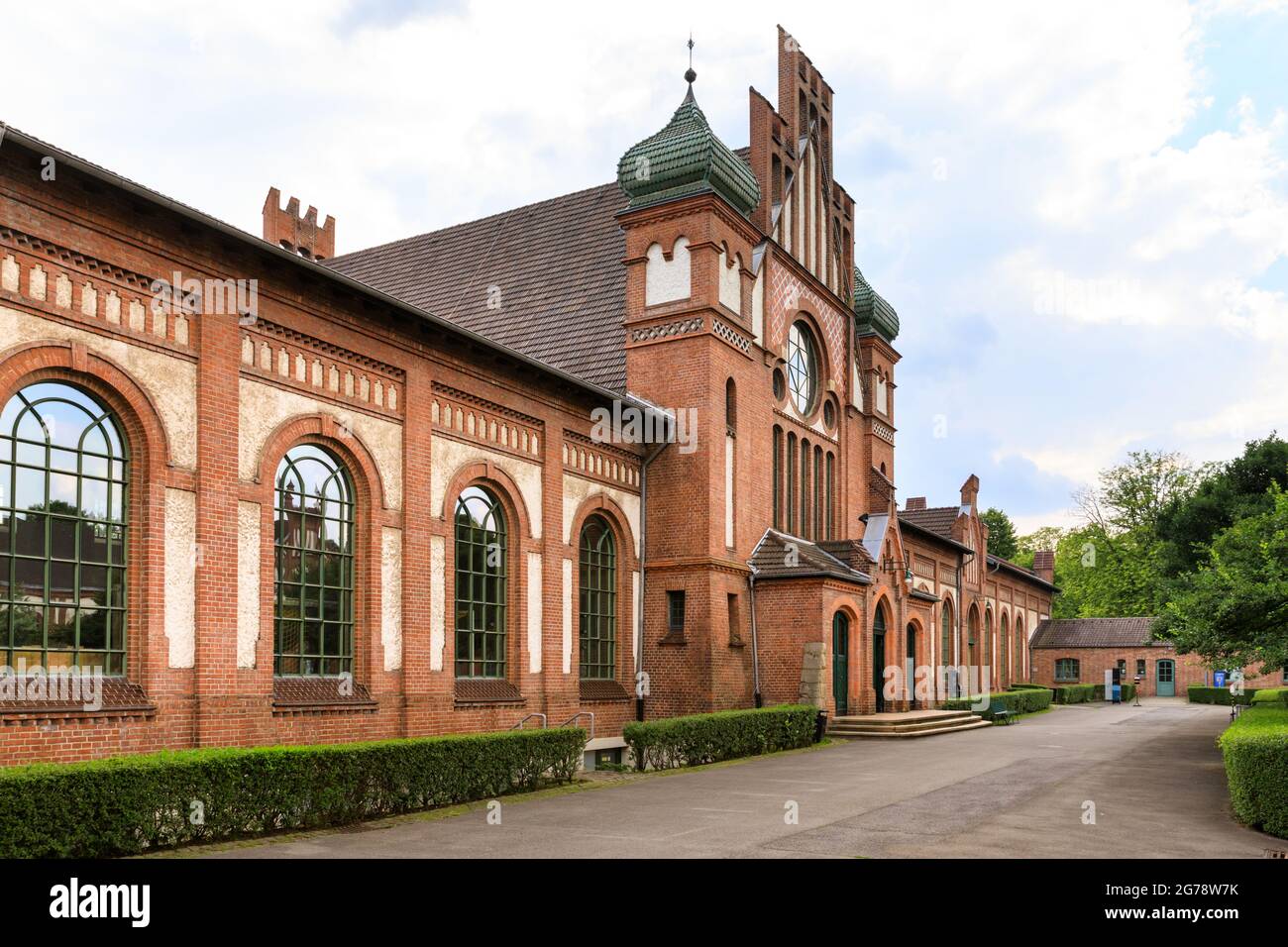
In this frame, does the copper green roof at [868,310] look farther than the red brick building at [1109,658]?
No

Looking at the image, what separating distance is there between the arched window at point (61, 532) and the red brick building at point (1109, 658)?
2320 inches

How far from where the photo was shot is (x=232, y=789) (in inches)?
435

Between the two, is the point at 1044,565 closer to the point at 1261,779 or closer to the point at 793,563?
the point at 793,563

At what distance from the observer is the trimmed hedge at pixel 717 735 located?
60.1 feet

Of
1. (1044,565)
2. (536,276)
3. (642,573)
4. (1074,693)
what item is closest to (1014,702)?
(1074,693)

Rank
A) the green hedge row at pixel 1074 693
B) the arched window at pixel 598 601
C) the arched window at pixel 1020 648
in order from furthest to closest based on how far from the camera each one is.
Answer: the arched window at pixel 1020 648 < the green hedge row at pixel 1074 693 < the arched window at pixel 598 601

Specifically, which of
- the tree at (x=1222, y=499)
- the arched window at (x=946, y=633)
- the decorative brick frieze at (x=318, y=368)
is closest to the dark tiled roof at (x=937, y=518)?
the arched window at (x=946, y=633)

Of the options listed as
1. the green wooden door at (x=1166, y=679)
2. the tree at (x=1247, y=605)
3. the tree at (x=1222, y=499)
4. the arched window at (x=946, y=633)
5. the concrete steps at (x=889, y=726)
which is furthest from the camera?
the green wooden door at (x=1166, y=679)

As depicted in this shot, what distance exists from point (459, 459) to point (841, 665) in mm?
11737

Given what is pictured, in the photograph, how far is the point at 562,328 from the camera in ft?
90.3

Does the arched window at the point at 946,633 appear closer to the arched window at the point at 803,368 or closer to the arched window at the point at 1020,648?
the arched window at the point at 803,368

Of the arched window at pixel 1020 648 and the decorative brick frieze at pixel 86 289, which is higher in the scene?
the decorative brick frieze at pixel 86 289
